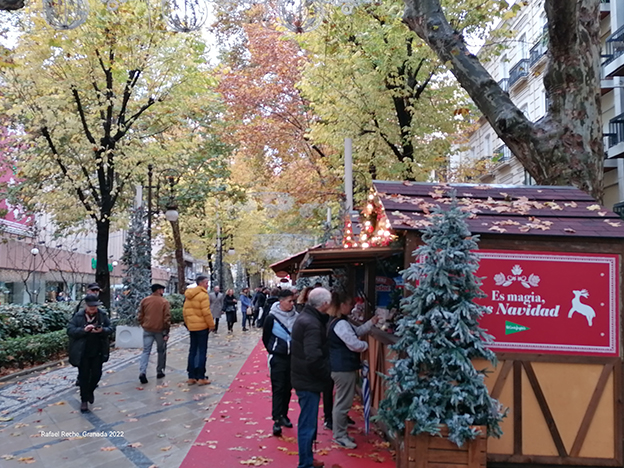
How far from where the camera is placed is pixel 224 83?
25688 mm

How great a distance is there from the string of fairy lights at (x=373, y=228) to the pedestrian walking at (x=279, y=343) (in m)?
1.30

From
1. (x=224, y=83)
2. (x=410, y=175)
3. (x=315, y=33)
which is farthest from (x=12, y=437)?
(x=224, y=83)

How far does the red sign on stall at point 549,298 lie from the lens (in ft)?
19.6

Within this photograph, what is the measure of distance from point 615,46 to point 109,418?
18.6 meters

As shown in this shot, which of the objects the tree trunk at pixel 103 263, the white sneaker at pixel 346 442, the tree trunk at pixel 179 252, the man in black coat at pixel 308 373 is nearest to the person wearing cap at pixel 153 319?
the white sneaker at pixel 346 442

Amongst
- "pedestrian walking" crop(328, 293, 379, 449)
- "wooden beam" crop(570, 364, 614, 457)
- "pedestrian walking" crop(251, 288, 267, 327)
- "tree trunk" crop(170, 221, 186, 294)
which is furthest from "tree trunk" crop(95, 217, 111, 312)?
"wooden beam" crop(570, 364, 614, 457)

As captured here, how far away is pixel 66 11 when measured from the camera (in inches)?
Answer: 263

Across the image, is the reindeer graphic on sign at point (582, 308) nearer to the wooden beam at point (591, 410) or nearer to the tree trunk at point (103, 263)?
the wooden beam at point (591, 410)

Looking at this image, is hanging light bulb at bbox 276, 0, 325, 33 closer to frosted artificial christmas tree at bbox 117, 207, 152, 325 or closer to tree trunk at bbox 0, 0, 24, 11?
tree trunk at bbox 0, 0, 24, 11

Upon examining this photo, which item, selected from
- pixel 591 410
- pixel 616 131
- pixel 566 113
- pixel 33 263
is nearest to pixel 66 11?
pixel 566 113

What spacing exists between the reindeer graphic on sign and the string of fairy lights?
201cm

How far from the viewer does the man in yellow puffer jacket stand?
34.2 ft

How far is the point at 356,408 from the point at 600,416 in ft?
13.3

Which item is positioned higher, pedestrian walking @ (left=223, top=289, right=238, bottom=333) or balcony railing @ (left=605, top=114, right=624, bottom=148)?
balcony railing @ (left=605, top=114, right=624, bottom=148)
